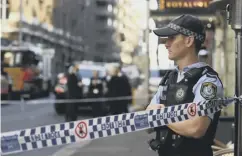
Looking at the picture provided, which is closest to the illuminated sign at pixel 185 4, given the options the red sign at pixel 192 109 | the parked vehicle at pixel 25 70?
the red sign at pixel 192 109

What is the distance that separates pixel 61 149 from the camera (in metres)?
9.98

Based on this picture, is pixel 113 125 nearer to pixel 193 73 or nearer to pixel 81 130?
pixel 81 130

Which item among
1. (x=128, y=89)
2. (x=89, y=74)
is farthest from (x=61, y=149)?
(x=89, y=74)

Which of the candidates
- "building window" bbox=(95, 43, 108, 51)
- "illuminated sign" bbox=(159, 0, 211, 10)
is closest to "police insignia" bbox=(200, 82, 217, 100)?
"illuminated sign" bbox=(159, 0, 211, 10)

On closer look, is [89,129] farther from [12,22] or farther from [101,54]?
[101,54]

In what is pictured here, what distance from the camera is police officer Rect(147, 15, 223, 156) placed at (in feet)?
10.9

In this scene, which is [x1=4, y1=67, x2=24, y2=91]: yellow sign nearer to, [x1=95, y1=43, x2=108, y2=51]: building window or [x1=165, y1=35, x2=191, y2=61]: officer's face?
[x1=165, y1=35, x2=191, y2=61]: officer's face

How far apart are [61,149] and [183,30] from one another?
6856mm

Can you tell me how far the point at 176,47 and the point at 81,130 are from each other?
0.76 meters

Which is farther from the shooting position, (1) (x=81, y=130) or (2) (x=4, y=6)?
(2) (x=4, y=6)

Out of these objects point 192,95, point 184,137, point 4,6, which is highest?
point 4,6

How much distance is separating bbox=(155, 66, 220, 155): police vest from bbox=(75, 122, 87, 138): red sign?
1.54ft

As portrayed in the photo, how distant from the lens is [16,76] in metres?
29.3

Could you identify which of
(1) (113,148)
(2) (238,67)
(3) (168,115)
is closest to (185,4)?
(1) (113,148)
